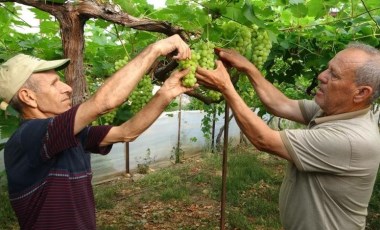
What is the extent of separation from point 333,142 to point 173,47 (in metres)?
1.17

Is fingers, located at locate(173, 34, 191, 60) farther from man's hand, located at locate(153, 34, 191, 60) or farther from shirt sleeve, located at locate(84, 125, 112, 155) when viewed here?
shirt sleeve, located at locate(84, 125, 112, 155)

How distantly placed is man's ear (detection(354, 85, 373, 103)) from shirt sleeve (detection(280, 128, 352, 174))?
28 centimetres

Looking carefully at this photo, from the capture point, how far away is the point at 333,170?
2332 mm

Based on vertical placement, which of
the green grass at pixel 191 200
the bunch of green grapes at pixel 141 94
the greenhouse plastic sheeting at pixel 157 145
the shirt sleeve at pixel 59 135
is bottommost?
the green grass at pixel 191 200

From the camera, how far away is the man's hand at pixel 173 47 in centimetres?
192

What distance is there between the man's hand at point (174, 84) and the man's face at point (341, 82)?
3.36 feet

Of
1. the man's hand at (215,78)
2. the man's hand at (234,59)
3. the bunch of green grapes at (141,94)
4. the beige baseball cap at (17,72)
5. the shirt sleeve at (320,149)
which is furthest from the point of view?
the bunch of green grapes at (141,94)

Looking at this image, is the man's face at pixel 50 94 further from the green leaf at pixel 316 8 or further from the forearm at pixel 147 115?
the green leaf at pixel 316 8

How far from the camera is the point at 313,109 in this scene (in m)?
3.06

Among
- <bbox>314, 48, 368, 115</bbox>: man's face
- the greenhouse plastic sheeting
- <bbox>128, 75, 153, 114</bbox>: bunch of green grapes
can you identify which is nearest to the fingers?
<bbox>128, 75, 153, 114</bbox>: bunch of green grapes

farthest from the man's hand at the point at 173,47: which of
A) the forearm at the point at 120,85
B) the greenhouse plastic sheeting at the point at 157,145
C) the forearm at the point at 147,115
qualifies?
the greenhouse plastic sheeting at the point at 157,145

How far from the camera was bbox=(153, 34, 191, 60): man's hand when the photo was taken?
6.30ft

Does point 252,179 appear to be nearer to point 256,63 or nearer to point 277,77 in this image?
point 277,77

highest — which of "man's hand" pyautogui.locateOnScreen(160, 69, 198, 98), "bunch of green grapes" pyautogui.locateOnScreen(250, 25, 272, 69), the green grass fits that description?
"bunch of green grapes" pyautogui.locateOnScreen(250, 25, 272, 69)
